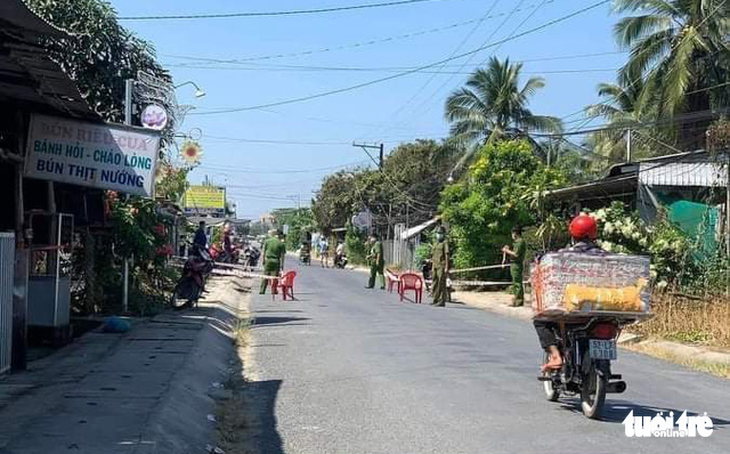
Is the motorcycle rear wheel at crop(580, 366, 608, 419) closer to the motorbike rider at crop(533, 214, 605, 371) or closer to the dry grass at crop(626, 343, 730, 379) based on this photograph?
the motorbike rider at crop(533, 214, 605, 371)

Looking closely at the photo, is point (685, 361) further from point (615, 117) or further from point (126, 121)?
point (615, 117)

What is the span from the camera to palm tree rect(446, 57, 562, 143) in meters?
44.4

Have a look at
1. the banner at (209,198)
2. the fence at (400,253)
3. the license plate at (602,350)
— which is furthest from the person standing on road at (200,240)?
the banner at (209,198)

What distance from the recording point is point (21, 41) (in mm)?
7484

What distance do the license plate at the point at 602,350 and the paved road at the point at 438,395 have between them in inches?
24.2

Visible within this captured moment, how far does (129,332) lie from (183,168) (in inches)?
616

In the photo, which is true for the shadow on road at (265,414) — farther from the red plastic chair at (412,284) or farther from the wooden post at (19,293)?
the red plastic chair at (412,284)

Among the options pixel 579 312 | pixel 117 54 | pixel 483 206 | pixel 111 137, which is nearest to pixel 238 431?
pixel 579 312

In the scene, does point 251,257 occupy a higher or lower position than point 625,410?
higher

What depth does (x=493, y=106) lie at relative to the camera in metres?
44.6

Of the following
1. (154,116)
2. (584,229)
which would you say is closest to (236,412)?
(584,229)

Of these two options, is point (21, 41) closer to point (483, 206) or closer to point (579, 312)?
point (579, 312)

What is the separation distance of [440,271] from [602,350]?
1513 centimetres

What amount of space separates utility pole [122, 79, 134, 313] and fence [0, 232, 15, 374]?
233 inches
